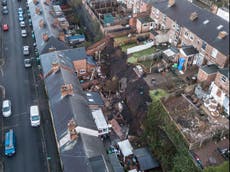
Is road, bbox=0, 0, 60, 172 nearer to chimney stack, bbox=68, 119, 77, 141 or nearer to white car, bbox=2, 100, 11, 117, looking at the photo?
white car, bbox=2, 100, 11, 117

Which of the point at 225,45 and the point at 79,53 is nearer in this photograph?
the point at 225,45

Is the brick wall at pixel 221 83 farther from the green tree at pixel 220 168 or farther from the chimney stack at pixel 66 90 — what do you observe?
the chimney stack at pixel 66 90

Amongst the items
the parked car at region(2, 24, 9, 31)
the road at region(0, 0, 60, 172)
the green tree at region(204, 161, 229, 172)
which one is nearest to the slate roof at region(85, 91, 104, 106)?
the road at region(0, 0, 60, 172)

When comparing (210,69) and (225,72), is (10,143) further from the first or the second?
(225,72)

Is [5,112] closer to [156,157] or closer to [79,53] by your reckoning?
[79,53]

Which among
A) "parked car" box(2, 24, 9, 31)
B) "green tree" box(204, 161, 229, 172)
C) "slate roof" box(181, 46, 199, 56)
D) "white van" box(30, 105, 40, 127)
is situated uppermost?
"slate roof" box(181, 46, 199, 56)

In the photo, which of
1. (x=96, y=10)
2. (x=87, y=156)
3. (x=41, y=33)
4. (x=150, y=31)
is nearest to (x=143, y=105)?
(x=87, y=156)
